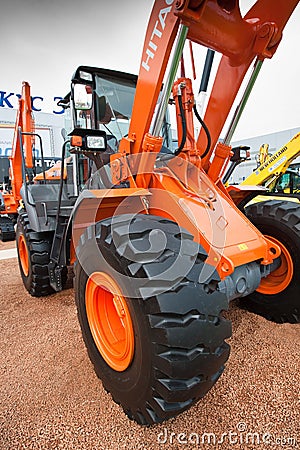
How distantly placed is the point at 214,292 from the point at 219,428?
80cm

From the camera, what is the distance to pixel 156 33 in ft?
6.04

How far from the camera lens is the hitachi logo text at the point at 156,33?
1765 millimetres

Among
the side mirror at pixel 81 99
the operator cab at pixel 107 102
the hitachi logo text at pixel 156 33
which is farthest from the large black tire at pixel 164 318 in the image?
the operator cab at pixel 107 102

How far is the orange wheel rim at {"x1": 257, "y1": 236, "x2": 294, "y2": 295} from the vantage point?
2.51m

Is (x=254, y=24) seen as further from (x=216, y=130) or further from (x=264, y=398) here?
(x=264, y=398)

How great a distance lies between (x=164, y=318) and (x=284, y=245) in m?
1.64

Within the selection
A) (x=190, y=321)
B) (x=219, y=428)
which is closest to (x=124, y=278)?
(x=190, y=321)

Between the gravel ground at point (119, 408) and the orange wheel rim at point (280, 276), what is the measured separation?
31 centimetres

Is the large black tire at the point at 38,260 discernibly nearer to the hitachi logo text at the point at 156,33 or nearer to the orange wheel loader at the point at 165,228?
the orange wheel loader at the point at 165,228

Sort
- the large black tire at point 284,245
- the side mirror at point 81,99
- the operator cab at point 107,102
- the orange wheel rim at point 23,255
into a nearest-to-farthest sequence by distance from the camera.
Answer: the side mirror at point 81,99, the large black tire at point 284,245, the operator cab at point 107,102, the orange wheel rim at point 23,255

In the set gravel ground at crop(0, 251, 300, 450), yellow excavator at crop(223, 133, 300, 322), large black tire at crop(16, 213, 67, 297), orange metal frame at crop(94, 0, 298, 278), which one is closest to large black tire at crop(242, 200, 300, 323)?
yellow excavator at crop(223, 133, 300, 322)

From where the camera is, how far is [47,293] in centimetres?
341
